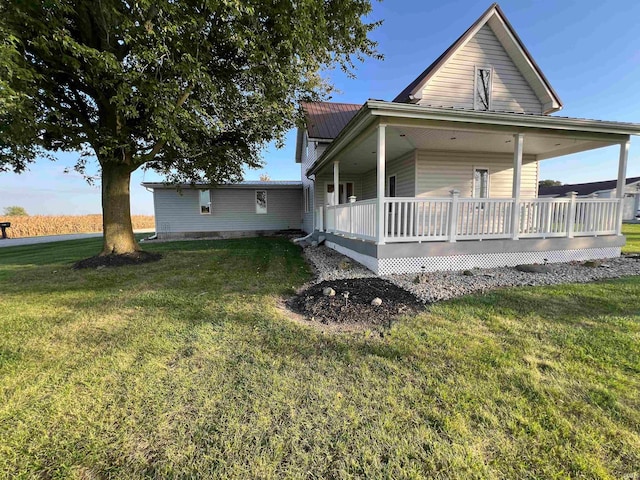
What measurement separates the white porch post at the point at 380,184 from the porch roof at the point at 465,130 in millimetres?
286

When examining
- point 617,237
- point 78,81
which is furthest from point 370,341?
point 78,81

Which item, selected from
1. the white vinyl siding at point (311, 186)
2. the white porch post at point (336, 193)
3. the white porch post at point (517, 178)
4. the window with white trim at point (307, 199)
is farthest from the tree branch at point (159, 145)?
the white porch post at point (517, 178)

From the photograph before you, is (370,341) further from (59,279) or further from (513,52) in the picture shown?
(513,52)

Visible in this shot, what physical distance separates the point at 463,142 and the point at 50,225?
2862 cm

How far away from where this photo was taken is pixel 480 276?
18.9ft

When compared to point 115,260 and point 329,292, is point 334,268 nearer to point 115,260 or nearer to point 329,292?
point 329,292

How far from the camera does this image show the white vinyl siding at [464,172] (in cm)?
916

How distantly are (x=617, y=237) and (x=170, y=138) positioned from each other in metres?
11.1

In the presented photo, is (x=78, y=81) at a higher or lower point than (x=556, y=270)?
higher

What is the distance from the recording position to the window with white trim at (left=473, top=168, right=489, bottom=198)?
31.5 feet

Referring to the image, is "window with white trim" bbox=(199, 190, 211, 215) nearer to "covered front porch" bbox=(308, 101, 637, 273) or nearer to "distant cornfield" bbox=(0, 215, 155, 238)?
"covered front porch" bbox=(308, 101, 637, 273)

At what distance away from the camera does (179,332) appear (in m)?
3.44

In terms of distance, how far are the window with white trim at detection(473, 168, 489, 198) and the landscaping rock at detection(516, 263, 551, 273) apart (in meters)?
3.85

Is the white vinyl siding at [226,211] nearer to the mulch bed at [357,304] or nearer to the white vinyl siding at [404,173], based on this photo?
the white vinyl siding at [404,173]
